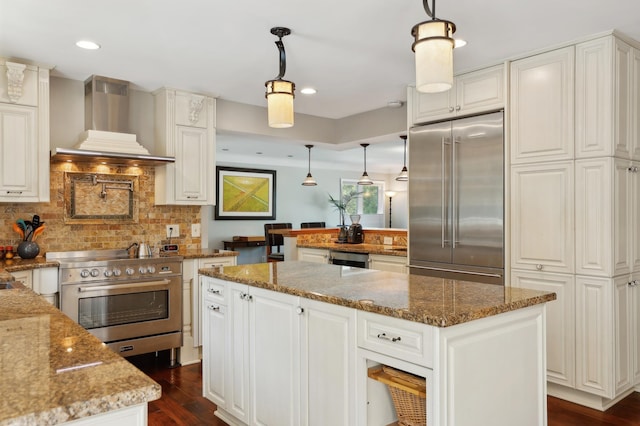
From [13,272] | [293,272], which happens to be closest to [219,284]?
[293,272]

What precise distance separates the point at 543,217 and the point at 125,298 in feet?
10.4

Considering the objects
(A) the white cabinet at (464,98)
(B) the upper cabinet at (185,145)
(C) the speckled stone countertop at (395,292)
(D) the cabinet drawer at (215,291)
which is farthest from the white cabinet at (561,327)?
(B) the upper cabinet at (185,145)

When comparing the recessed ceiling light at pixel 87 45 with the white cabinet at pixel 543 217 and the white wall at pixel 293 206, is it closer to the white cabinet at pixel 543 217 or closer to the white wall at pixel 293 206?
the white cabinet at pixel 543 217

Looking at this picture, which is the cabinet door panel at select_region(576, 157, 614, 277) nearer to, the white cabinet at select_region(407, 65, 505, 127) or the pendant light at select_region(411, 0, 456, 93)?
the white cabinet at select_region(407, 65, 505, 127)

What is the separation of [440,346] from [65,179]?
3.51 meters

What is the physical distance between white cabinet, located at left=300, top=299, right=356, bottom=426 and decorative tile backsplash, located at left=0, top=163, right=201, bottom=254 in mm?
2633

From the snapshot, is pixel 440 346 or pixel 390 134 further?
pixel 390 134

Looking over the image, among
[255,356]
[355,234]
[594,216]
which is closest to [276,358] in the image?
[255,356]

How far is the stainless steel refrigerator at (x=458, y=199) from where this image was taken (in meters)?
3.51

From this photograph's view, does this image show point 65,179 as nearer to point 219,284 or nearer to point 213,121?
point 213,121

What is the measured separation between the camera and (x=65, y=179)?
393cm

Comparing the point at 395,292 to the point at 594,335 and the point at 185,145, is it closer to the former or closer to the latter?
the point at 594,335

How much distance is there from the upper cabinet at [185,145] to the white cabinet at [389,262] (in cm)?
171

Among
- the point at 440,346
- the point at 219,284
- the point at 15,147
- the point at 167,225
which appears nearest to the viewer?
the point at 440,346
